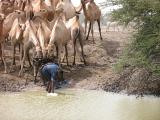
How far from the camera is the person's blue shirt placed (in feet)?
49.0

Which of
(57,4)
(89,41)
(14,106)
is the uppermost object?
(57,4)

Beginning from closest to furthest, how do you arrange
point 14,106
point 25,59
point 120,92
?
1. point 14,106
2. point 120,92
3. point 25,59

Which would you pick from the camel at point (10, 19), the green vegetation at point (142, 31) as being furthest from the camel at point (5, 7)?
the green vegetation at point (142, 31)

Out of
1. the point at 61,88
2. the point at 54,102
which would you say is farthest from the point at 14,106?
the point at 61,88

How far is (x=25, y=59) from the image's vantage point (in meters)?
17.5

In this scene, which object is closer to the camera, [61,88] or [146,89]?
[146,89]

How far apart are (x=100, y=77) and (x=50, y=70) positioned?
2068 millimetres

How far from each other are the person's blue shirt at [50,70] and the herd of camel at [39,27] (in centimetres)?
73

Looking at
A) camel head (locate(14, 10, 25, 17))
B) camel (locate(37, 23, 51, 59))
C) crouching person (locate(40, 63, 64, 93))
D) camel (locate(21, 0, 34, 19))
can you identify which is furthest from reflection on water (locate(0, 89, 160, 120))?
camel head (locate(14, 10, 25, 17))

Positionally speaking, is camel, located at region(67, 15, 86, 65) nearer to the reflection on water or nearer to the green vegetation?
the reflection on water

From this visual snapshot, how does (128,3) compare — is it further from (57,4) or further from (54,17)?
(57,4)

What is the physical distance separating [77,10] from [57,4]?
1.10 metres

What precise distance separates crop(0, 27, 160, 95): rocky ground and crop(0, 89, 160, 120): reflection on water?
1.39 feet

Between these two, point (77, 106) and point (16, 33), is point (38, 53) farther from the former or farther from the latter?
point (77, 106)
